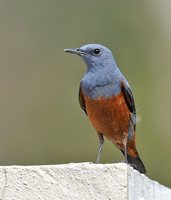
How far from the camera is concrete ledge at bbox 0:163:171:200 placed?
447 cm

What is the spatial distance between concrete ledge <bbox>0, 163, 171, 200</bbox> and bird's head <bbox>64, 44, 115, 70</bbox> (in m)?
1.90

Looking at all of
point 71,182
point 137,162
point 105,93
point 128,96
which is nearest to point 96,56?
point 105,93

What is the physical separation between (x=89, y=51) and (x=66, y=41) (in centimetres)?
733

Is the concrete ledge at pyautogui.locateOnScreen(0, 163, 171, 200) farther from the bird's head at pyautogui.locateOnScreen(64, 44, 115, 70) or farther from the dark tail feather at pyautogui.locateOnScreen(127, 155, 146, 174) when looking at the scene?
the dark tail feather at pyautogui.locateOnScreen(127, 155, 146, 174)

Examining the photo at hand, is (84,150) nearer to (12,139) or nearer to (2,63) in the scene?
(12,139)

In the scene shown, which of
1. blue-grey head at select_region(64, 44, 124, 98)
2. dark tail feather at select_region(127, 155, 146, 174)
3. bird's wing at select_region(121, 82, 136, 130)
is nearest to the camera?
blue-grey head at select_region(64, 44, 124, 98)

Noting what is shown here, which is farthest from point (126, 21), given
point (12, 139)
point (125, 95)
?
point (125, 95)

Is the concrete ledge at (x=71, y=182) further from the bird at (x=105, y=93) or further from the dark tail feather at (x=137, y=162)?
the dark tail feather at (x=137, y=162)

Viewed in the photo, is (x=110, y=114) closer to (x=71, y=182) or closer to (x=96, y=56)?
(x=96, y=56)

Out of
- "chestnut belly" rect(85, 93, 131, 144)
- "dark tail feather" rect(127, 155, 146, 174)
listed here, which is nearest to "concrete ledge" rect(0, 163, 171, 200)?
"chestnut belly" rect(85, 93, 131, 144)

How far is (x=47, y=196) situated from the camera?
14.9 ft

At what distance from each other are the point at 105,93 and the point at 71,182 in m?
1.98

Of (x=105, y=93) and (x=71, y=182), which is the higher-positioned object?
(x=105, y=93)

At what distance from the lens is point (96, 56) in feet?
21.1
